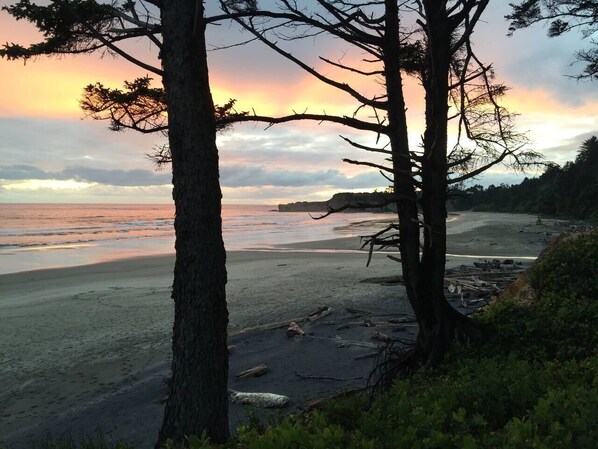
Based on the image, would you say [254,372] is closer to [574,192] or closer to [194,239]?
[194,239]

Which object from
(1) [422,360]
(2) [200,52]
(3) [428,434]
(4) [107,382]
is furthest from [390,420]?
(4) [107,382]

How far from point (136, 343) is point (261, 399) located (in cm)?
413

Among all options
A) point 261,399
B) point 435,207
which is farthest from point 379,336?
point 435,207

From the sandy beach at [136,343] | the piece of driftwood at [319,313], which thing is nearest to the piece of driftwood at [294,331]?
the sandy beach at [136,343]

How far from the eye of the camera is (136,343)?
9.28m

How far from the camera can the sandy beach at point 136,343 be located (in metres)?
6.43

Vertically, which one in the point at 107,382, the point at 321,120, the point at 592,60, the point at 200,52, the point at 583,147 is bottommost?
the point at 107,382

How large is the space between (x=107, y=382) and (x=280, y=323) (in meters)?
3.59

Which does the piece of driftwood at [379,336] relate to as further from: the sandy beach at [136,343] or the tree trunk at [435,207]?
the tree trunk at [435,207]

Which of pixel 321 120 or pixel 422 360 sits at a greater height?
pixel 321 120

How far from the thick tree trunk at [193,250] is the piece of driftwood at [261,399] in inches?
58.6

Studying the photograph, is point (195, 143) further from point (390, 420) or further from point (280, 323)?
point (280, 323)

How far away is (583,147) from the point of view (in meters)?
64.9

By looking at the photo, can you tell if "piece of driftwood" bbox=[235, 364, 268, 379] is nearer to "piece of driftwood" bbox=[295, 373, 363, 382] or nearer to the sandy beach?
the sandy beach
